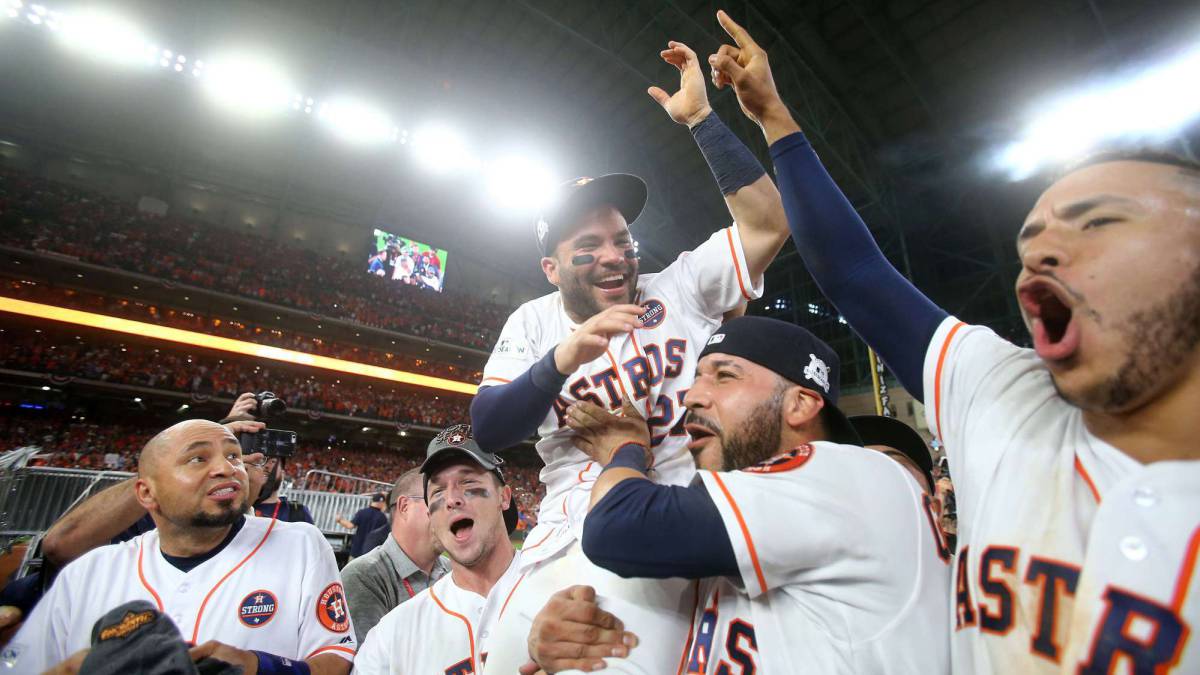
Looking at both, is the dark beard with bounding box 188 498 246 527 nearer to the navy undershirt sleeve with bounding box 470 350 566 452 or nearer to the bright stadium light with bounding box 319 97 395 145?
Result: the navy undershirt sleeve with bounding box 470 350 566 452

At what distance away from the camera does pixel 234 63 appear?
16656 mm

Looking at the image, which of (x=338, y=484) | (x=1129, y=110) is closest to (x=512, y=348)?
(x=1129, y=110)

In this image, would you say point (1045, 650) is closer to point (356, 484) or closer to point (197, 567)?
point (197, 567)

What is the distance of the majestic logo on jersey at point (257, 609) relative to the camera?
2.66 m

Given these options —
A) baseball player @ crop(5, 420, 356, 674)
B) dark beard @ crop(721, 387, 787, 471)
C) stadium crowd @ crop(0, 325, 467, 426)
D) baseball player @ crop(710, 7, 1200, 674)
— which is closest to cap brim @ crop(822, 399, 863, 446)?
dark beard @ crop(721, 387, 787, 471)

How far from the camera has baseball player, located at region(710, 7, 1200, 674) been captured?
2.62 ft

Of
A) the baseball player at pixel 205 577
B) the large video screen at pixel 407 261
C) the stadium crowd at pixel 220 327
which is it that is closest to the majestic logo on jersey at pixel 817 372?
the baseball player at pixel 205 577

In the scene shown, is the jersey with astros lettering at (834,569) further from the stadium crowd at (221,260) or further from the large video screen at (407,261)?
the large video screen at (407,261)

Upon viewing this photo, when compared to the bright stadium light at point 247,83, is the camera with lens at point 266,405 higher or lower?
lower

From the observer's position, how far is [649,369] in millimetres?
2125

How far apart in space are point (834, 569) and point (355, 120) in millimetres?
20579

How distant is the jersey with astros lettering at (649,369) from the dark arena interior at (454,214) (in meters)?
0.02

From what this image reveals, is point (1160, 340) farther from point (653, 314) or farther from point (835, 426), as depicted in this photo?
point (653, 314)

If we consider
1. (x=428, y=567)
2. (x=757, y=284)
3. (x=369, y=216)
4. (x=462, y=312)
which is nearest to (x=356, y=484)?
(x=462, y=312)
